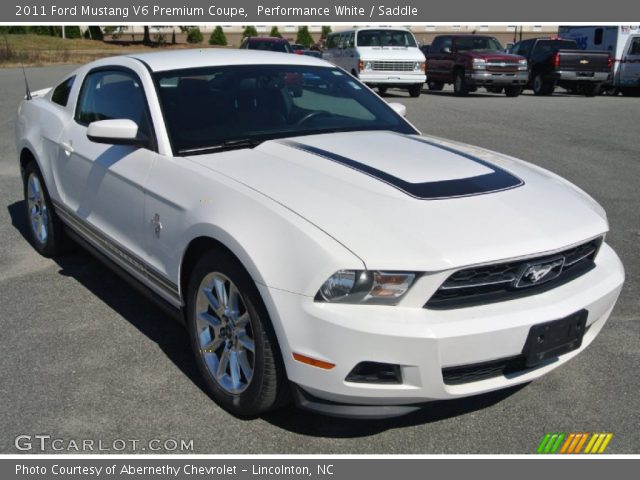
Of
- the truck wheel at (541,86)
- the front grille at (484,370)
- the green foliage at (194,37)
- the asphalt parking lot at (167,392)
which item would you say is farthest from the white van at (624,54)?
the green foliage at (194,37)

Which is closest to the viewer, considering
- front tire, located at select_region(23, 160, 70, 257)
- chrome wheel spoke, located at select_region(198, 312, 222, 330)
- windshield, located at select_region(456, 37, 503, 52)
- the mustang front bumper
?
the mustang front bumper

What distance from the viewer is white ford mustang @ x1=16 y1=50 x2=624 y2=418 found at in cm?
273

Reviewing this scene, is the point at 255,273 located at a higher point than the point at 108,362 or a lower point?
Result: higher

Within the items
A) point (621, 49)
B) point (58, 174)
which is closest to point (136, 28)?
point (621, 49)

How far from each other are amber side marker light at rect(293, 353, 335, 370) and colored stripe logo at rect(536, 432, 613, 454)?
1061 mm

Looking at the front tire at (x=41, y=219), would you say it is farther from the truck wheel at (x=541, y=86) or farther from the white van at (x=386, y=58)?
the truck wheel at (x=541, y=86)

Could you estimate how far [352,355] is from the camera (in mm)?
2695

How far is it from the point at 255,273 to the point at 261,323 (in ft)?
0.71

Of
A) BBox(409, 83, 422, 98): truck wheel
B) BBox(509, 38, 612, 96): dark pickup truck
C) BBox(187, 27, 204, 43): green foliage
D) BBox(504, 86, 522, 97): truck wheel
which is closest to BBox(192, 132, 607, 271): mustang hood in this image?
BBox(409, 83, 422, 98): truck wheel

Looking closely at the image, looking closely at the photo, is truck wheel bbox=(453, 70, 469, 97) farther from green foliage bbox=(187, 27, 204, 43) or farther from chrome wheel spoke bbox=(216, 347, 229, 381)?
green foliage bbox=(187, 27, 204, 43)

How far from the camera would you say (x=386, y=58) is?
19.1 metres

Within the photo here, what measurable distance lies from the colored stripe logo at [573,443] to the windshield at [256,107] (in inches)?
83.1

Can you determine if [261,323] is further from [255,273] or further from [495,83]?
[495,83]
